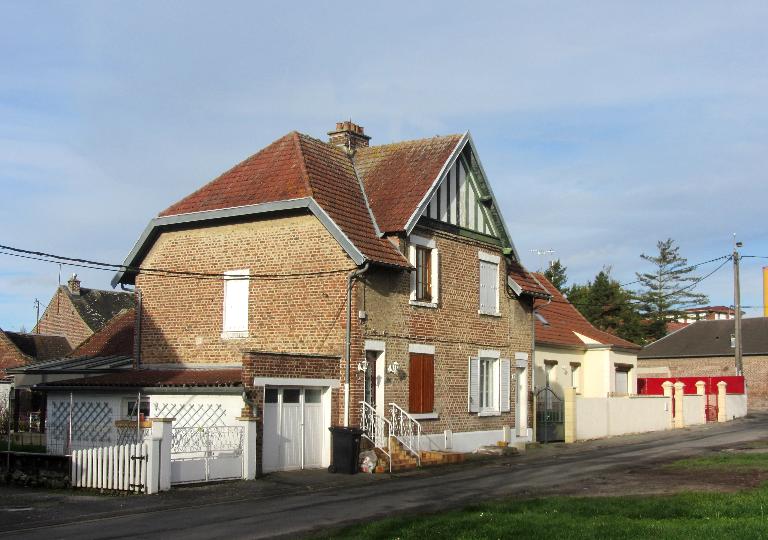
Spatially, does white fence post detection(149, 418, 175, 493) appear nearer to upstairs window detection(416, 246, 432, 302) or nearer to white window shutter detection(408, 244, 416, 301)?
white window shutter detection(408, 244, 416, 301)

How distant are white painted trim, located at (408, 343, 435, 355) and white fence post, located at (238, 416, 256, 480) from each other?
19.9 ft

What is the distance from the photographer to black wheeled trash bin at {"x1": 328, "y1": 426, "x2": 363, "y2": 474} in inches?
864

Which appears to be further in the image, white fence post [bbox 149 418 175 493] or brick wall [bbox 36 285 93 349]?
brick wall [bbox 36 285 93 349]

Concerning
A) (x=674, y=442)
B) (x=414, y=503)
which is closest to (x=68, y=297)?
(x=674, y=442)

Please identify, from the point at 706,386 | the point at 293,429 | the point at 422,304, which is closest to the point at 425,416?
the point at 422,304

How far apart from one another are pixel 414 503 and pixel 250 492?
12.6 ft

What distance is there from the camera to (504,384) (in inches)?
1148

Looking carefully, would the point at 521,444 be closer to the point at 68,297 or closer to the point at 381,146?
the point at 381,146

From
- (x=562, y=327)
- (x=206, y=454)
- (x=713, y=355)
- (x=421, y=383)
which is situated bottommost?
(x=206, y=454)

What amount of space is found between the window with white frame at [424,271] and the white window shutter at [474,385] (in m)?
2.72

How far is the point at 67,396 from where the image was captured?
25.2m

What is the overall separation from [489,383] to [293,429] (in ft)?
28.4

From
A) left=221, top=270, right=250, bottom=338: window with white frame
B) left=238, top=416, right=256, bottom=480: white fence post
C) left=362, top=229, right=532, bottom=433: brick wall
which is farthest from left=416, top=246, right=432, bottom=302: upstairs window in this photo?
left=238, top=416, right=256, bottom=480: white fence post

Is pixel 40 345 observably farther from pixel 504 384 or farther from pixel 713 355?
pixel 713 355
